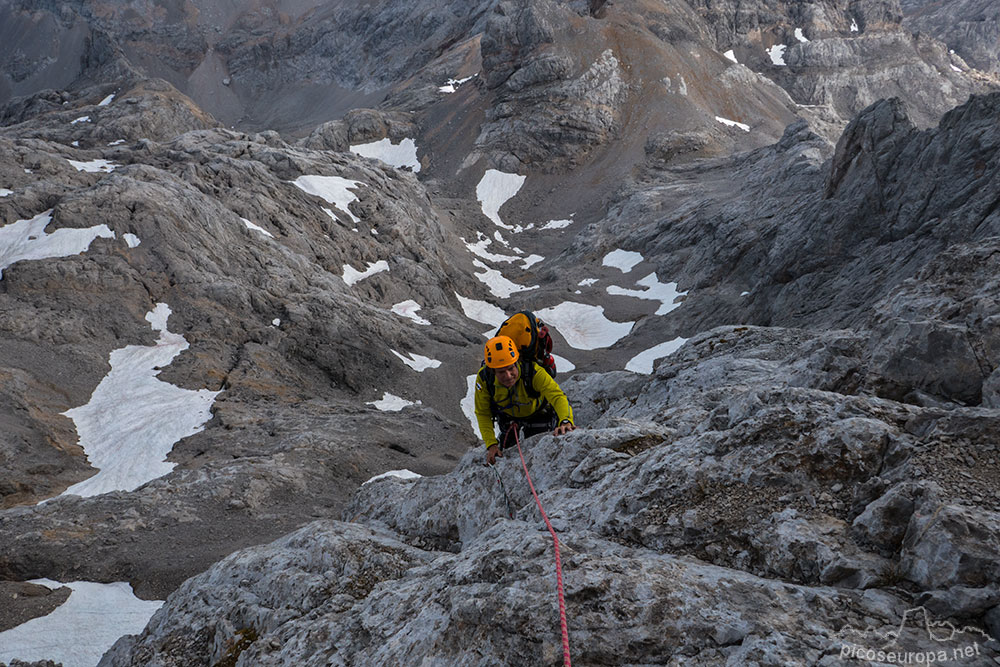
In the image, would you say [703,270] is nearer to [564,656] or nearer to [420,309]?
[420,309]

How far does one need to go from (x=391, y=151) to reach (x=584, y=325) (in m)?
72.5

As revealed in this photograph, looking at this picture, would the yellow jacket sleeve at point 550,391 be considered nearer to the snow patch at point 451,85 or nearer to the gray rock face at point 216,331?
the gray rock face at point 216,331

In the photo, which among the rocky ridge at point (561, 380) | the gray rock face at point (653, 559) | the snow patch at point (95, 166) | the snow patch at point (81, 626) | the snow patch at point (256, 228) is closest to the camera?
the gray rock face at point (653, 559)

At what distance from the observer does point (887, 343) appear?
9.23 m

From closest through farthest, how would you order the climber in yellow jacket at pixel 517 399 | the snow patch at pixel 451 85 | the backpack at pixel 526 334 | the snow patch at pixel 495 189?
the climber in yellow jacket at pixel 517 399
the backpack at pixel 526 334
the snow patch at pixel 495 189
the snow patch at pixel 451 85

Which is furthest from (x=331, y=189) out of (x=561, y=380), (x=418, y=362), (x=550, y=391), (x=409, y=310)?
(x=550, y=391)

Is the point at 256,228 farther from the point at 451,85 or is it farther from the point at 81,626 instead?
the point at 451,85

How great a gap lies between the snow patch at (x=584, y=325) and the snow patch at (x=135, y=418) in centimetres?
3191

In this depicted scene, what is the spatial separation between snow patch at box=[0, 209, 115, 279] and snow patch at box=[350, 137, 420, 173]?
7626 centimetres

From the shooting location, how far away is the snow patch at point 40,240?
1328 inches

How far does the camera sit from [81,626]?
13.7 m

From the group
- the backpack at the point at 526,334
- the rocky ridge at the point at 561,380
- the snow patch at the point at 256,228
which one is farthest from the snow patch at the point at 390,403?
the backpack at the point at 526,334

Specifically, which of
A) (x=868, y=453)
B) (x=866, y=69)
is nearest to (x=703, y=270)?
(x=868, y=453)

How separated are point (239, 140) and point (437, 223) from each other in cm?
2355
